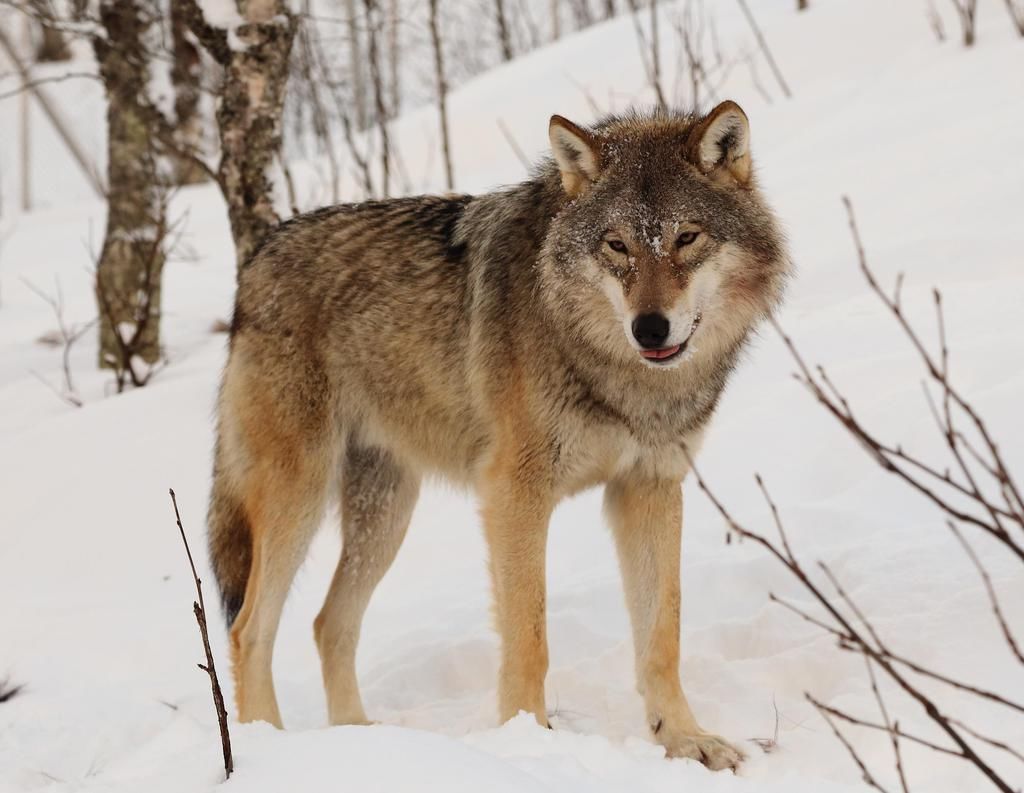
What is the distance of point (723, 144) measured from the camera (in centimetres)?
335

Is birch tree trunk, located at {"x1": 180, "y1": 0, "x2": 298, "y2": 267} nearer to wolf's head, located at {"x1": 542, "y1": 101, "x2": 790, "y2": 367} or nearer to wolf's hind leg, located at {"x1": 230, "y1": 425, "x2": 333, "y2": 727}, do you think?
wolf's hind leg, located at {"x1": 230, "y1": 425, "x2": 333, "y2": 727}

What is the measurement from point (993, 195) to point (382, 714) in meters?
4.76

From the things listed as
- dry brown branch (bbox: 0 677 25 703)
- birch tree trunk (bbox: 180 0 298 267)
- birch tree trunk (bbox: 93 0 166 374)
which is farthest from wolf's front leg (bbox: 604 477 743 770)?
birch tree trunk (bbox: 93 0 166 374)

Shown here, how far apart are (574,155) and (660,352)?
0.72 m

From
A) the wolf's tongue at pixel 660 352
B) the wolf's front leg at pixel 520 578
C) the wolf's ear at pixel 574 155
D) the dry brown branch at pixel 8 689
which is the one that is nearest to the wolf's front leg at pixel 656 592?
the wolf's front leg at pixel 520 578

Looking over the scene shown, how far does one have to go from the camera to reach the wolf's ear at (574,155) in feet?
11.0

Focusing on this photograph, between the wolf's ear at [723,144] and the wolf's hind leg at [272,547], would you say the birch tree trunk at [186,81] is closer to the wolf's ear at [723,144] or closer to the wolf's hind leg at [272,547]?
the wolf's hind leg at [272,547]

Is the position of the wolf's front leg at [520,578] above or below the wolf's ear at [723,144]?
below

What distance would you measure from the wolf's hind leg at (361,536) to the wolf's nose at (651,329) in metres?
1.41

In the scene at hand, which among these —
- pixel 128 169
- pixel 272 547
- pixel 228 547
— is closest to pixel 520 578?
pixel 272 547

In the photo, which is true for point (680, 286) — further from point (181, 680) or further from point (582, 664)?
point (181, 680)

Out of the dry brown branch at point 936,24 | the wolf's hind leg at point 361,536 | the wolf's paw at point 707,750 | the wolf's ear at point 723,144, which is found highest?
the dry brown branch at point 936,24

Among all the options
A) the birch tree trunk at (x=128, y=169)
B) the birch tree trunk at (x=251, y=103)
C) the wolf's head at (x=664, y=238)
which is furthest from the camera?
the birch tree trunk at (x=128, y=169)

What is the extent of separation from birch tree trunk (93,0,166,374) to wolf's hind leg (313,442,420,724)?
402 centimetres
